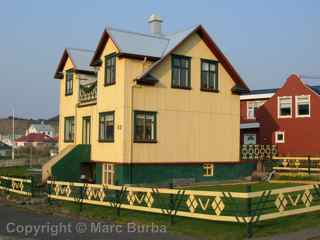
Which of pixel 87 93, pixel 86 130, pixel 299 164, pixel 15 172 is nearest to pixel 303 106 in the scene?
pixel 299 164

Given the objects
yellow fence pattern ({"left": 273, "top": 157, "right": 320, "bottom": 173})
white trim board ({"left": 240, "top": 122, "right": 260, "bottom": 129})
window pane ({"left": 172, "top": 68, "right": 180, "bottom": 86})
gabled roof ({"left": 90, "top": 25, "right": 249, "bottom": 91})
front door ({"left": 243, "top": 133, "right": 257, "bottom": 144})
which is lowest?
yellow fence pattern ({"left": 273, "top": 157, "right": 320, "bottom": 173})

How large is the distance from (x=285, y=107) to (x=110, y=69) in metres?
18.2

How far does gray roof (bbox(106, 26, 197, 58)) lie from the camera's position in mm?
27750

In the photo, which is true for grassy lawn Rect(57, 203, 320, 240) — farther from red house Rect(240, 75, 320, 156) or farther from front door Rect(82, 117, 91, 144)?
red house Rect(240, 75, 320, 156)

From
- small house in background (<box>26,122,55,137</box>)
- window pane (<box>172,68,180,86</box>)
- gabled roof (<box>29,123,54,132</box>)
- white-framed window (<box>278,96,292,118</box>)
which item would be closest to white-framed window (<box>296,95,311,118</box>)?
white-framed window (<box>278,96,292,118</box>)

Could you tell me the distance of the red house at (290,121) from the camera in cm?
3847

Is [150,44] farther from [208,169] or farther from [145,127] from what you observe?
[208,169]

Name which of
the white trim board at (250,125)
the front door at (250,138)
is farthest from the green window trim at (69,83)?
the front door at (250,138)

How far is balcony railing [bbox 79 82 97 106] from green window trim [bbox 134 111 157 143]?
468 centimetres

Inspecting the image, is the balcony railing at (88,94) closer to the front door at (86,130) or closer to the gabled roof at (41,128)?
the front door at (86,130)

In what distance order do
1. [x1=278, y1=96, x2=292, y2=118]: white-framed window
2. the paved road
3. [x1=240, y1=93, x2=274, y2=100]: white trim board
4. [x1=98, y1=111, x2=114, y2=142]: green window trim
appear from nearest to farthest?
the paved road
[x1=98, y1=111, x2=114, y2=142]: green window trim
[x1=278, y1=96, x2=292, y2=118]: white-framed window
[x1=240, y1=93, x2=274, y2=100]: white trim board

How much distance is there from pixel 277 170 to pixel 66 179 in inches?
550

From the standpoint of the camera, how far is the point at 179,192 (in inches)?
645

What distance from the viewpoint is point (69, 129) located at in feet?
114
